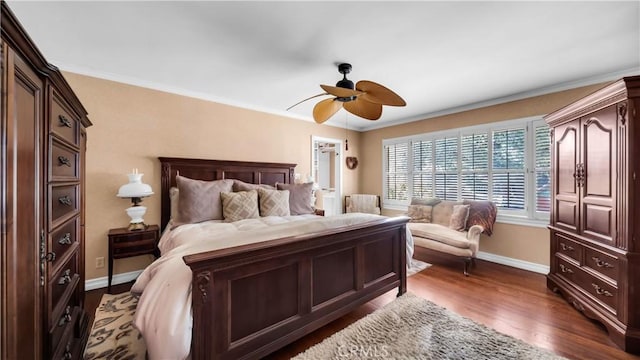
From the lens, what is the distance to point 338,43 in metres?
2.23

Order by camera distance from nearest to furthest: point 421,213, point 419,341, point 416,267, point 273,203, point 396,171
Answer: point 419,341 < point 273,203 < point 416,267 < point 421,213 < point 396,171

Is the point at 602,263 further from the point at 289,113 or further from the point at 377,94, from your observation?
the point at 289,113

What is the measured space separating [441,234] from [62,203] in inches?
154

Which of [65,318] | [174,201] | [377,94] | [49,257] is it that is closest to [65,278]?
[65,318]

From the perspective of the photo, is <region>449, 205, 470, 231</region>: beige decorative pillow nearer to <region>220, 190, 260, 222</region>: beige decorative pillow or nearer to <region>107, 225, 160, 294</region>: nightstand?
<region>220, 190, 260, 222</region>: beige decorative pillow

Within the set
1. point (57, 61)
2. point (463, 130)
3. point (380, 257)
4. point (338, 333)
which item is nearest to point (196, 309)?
point (338, 333)

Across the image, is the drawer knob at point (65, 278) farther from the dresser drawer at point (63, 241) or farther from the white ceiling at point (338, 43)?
the white ceiling at point (338, 43)

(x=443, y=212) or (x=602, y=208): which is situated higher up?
(x=602, y=208)

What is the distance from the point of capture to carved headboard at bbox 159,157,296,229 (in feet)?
10.8

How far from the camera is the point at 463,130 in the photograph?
4.28 metres

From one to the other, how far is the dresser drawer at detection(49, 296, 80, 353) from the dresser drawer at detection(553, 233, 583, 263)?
3.88 meters

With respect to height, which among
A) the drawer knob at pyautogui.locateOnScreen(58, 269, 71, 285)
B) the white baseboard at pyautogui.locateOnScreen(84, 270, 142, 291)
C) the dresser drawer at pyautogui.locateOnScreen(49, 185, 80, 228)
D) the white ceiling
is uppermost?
the white ceiling

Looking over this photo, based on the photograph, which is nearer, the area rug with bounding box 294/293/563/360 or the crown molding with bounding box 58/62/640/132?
the area rug with bounding box 294/293/563/360

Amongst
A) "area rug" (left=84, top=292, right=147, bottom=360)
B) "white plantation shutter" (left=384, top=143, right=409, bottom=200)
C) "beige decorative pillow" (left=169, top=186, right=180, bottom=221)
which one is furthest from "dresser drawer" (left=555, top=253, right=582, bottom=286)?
"beige decorative pillow" (left=169, top=186, right=180, bottom=221)
